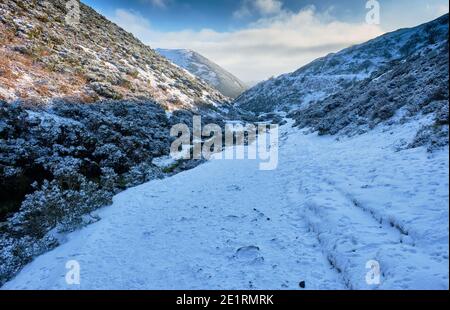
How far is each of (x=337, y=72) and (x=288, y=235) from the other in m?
100

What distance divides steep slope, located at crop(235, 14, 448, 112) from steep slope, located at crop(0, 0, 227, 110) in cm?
4598

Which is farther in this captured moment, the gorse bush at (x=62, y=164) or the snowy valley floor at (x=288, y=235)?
the gorse bush at (x=62, y=164)

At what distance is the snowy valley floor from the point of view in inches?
309

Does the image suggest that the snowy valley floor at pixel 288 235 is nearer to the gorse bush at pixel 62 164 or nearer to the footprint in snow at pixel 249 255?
the footprint in snow at pixel 249 255

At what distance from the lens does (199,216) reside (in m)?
13.2

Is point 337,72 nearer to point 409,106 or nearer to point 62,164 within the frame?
point 409,106

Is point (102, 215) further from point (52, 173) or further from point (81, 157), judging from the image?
point (81, 157)

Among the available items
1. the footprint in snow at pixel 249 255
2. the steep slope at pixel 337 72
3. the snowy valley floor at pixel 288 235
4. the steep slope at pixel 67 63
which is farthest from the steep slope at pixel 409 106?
the steep slope at pixel 337 72

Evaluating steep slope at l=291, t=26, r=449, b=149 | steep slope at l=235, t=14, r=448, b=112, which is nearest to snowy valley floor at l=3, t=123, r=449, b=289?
steep slope at l=291, t=26, r=449, b=149

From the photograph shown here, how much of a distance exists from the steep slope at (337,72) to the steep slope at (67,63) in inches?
1810

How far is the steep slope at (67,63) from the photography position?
27.1m

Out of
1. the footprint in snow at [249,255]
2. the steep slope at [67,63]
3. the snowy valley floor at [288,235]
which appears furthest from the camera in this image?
the steep slope at [67,63]

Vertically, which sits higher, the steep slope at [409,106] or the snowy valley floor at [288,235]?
the steep slope at [409,106]
